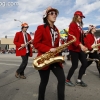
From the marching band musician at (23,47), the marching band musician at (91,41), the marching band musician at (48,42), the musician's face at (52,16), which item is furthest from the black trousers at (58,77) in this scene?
the marching band musician at (23,47)

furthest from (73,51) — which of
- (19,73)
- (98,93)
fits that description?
(19,73)

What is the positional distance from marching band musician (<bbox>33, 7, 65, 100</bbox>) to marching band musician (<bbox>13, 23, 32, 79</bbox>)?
3.07m

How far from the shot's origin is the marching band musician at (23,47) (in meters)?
6.45

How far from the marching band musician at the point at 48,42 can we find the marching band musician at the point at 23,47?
3.07m

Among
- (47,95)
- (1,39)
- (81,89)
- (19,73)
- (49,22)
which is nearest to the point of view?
(49,22)

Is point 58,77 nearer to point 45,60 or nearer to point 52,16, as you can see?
point 45,60

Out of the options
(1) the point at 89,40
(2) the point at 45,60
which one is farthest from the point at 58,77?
(1) the point at 89,40

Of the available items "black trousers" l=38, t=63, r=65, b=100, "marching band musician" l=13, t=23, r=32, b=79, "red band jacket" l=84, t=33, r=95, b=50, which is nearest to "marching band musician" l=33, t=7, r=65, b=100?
"black trousers" l=38, t=63, r=65, b=100

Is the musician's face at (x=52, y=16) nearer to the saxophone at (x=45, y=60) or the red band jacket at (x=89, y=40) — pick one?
the saxophone at (x=45, y=60)

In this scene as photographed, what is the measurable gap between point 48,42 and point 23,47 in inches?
124

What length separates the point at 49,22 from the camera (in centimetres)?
351

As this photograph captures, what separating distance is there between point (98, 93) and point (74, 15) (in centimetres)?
212

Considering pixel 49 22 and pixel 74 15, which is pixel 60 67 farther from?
pixel 74 15

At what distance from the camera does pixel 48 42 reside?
3.41 meters
